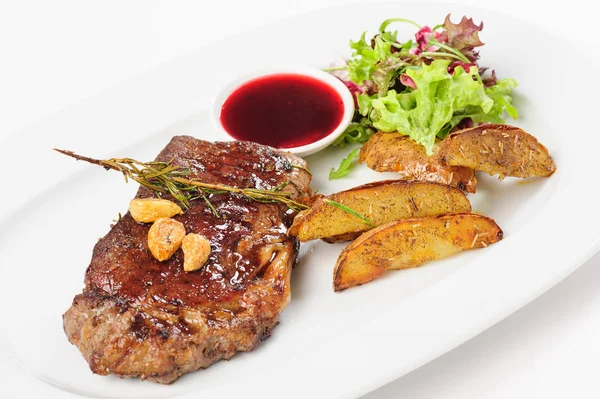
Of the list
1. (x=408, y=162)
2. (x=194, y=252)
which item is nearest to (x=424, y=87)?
(x=408, y=162)

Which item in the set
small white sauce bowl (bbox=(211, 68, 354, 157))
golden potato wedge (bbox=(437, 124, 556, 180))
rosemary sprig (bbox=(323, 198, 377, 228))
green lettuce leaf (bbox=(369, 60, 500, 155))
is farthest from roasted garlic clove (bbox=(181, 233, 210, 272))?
green lettuce leaf (bbox=(369, 60, 500, 155))

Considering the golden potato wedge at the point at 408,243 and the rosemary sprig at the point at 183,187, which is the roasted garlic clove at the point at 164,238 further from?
the golden potato wedge at the point at 408,243

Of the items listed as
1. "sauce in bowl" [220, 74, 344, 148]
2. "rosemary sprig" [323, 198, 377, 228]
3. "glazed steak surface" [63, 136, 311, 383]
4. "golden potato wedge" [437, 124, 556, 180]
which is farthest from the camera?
"sauce in bowl" [220, 74, 344, 148]

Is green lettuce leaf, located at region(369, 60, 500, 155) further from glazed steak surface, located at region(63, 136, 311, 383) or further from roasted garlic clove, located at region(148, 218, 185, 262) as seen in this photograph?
roasted garlic clove, located at region(148, 218, 185, 262)

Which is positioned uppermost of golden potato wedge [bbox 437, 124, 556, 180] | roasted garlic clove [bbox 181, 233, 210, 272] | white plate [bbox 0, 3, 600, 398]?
golden potato wedge [bbox 437, 124, 556, 180]

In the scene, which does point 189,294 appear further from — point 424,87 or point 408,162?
point 424,87

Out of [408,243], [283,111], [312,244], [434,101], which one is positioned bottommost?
[312,244]

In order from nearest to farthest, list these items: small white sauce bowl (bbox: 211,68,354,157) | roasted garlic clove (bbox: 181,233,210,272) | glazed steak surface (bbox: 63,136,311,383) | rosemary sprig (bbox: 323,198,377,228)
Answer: glazed steak surface (bbox: 63,136,311,383)
roasted garlic clove (bbox: 181,233,210,272)
rosemary sprig (bbox: 323,198,377,228)
small white sauce bowl (bbox: 211,68,354,157)
